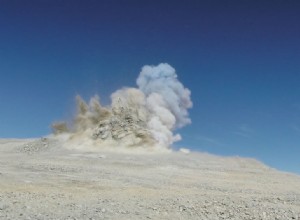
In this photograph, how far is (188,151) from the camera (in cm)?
6956

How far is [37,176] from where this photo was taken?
3797 cm

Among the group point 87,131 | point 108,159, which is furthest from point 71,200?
point 87,131

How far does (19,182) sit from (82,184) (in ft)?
12.8

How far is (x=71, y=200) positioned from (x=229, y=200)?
881cm

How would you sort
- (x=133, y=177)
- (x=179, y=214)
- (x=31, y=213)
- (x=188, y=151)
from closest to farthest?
1. (x=31, y=213)
2. (x=179, y=214)
3. (x=133, y=177)
4. (x=188, y=151)

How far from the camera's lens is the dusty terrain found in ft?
83.4

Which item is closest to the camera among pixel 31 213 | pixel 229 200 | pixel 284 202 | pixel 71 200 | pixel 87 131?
pixel 31 213

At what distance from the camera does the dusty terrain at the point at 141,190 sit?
25.4 metres

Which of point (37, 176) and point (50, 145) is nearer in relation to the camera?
point (37, 176)

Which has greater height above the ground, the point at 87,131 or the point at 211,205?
the point at 87,131

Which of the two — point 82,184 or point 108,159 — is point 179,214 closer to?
point 82,184

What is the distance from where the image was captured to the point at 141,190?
33219 millimetres

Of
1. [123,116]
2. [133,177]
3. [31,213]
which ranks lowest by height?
[31,213]

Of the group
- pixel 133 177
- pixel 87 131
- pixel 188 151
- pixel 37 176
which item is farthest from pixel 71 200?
pixel 87 131
